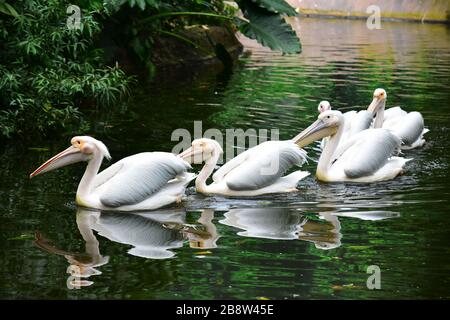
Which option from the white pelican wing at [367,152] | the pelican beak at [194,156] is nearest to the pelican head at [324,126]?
the white pelican wing at [367,152]

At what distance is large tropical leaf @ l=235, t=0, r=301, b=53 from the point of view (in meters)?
12.3

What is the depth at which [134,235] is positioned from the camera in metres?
6.15

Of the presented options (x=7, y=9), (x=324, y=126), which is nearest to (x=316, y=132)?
(x=324, y=126)

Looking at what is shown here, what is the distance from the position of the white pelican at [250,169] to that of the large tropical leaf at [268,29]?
5.18 metres

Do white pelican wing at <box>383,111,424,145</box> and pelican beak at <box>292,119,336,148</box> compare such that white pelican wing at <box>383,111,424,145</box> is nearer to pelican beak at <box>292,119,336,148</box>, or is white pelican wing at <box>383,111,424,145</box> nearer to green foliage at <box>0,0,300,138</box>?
pelican beak at <box>292,119,336,148</box>

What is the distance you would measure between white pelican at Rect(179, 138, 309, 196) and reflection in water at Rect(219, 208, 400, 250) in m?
0.33

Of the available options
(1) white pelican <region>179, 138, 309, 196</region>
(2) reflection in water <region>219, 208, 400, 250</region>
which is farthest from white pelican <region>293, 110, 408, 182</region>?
(2) reflection in water <region>219, 208, 400, 250</region>

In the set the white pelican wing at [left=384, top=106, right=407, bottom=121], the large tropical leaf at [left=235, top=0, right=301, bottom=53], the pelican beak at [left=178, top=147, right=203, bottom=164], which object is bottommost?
the pelican beak at [left=178, top=147, right=203, bottom=164]

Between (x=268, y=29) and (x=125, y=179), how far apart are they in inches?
244

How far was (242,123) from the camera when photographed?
384 inches

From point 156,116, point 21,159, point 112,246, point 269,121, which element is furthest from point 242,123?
point 112,246

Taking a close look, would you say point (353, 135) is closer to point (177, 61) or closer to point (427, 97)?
point (427, 97)

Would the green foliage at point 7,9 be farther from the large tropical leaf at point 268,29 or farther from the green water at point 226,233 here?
the large tropical leaf at point 268,29

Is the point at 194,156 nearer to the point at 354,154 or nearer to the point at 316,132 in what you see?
the point at 316,132
